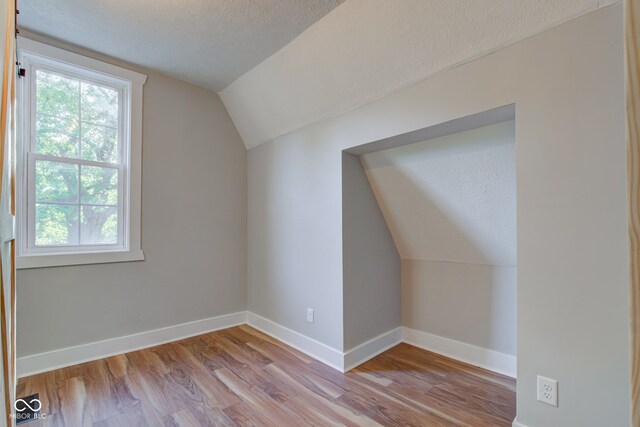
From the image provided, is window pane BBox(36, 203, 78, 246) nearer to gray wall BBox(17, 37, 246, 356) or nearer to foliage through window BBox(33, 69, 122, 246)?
foliage through window BBox(33, 69, 122, 246)

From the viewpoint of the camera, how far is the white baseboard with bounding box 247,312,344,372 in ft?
7.45

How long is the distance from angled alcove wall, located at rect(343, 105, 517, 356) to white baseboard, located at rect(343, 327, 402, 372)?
6 centimetres

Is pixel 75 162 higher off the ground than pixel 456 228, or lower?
higher

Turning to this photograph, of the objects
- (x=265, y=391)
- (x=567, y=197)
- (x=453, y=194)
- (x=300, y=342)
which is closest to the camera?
(x=567, y=197)

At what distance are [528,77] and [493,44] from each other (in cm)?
25

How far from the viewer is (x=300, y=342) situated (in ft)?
8.48

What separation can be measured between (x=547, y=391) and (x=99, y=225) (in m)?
3.17

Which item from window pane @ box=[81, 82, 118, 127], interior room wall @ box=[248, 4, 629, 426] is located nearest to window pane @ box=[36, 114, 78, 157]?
window pane @ box=[81, 82, 118, 127]

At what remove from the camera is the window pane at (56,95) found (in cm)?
223

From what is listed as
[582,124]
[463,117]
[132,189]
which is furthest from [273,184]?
[582,124]

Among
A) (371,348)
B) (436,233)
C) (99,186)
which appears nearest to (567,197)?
(436,233)

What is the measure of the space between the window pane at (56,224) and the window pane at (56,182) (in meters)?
0.06

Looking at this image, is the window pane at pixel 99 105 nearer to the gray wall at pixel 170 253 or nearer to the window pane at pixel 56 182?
the gray wall at pixel 170 253

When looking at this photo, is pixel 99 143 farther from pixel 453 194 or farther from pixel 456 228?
pixel 456 228
